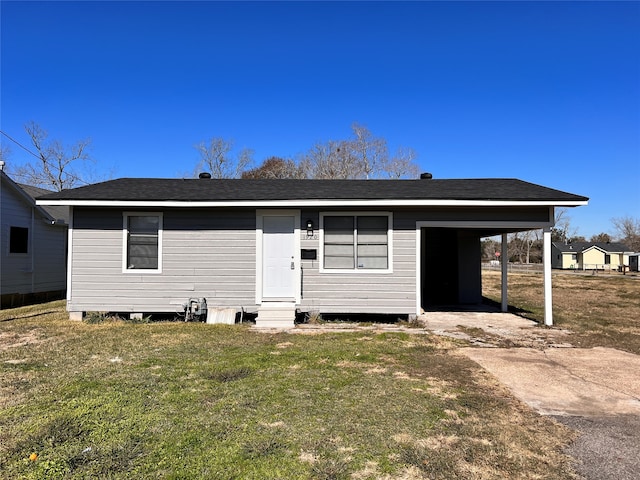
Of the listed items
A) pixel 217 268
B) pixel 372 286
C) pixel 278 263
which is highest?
pixel 278 263

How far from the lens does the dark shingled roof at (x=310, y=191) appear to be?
783cm

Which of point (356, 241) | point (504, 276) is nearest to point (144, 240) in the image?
point (356, 241)

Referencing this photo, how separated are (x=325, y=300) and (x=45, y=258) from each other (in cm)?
1006

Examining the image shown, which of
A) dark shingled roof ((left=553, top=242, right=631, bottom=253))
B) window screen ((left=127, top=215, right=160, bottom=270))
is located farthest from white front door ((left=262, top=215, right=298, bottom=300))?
dark shingled roof ((left=553, top=242, right=631, bottom=253))

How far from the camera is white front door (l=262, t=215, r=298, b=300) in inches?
329

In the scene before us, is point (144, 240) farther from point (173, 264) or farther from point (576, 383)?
point (576, 383)

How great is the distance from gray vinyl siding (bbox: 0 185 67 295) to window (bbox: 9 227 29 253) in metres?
0.09

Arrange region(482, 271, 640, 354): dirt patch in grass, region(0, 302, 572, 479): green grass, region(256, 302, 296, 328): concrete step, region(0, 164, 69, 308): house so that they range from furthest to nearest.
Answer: region(0, 164, 69, 308): house < region(256, 302, 296, 328): concrete step < region(482, 271, 640, 354): dirt patch in grass < region(0, 302, 572, 479): green grass

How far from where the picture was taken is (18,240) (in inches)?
450

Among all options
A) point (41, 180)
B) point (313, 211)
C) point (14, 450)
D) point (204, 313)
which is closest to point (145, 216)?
point (204, 313)

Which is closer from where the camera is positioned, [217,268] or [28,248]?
[217,268]

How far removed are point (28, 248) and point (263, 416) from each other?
12.0m

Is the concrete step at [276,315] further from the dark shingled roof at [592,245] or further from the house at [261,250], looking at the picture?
the dark shingled roof at [592,245]

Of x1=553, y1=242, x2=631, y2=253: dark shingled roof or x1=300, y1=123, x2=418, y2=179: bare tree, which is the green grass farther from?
x1=553, y1=242, x2=631, y2=253: dark shingled roof
